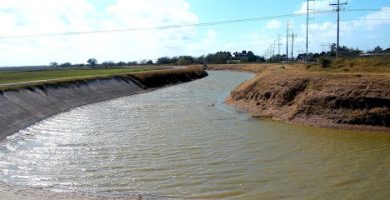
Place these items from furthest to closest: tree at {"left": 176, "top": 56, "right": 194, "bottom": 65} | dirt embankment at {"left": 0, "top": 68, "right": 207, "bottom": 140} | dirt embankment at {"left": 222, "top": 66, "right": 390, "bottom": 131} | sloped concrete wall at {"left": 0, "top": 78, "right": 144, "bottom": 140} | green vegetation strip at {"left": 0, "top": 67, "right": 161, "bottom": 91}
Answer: tree at {"left": 176, "top": 56, "right": 194, "bottom": 65} → green vegetation strip at {"left": 0, "top": 67, "right": 161, "bottom": 91} → dirt embankment at {"left": 0, "top": 68, "right": 207, "bottom": 140} → sloped concrete wall at {"left": 0, "top": 78, "right": 144, "bottom": 140} → dirt embankment at {"left": 222, "top": 66, "right": 390, "bottom": 131}

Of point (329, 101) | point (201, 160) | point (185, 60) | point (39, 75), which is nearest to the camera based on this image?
point (201, 160)

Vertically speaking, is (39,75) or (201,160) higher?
(39,75)

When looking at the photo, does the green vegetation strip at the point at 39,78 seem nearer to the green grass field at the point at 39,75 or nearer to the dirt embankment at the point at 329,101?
the green grass field at the point at 39,75

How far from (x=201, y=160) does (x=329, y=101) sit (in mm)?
11064

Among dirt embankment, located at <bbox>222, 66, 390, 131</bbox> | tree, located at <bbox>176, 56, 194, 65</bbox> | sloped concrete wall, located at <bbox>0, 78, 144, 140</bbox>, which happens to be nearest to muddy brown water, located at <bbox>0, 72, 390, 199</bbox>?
dirt embankment, located at <bbox>222, 66, 390, 131</bbox>

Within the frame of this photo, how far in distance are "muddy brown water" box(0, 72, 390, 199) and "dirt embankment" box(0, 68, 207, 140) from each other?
5.33 feet

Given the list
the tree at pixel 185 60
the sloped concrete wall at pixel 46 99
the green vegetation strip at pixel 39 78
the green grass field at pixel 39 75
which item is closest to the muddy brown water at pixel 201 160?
the sloped concrete wall at pixel 46 99

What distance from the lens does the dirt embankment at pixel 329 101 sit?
24016 mm

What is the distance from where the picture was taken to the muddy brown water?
14.1 m

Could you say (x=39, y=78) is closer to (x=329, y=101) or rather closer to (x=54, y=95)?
(x=54, y=95)

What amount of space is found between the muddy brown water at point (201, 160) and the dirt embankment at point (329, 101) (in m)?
1.23

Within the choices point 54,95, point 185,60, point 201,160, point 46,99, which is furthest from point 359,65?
point 185,60

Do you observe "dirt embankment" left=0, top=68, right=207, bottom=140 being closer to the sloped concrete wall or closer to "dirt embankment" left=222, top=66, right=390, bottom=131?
the sloped concrete wall

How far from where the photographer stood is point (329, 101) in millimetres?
25781
